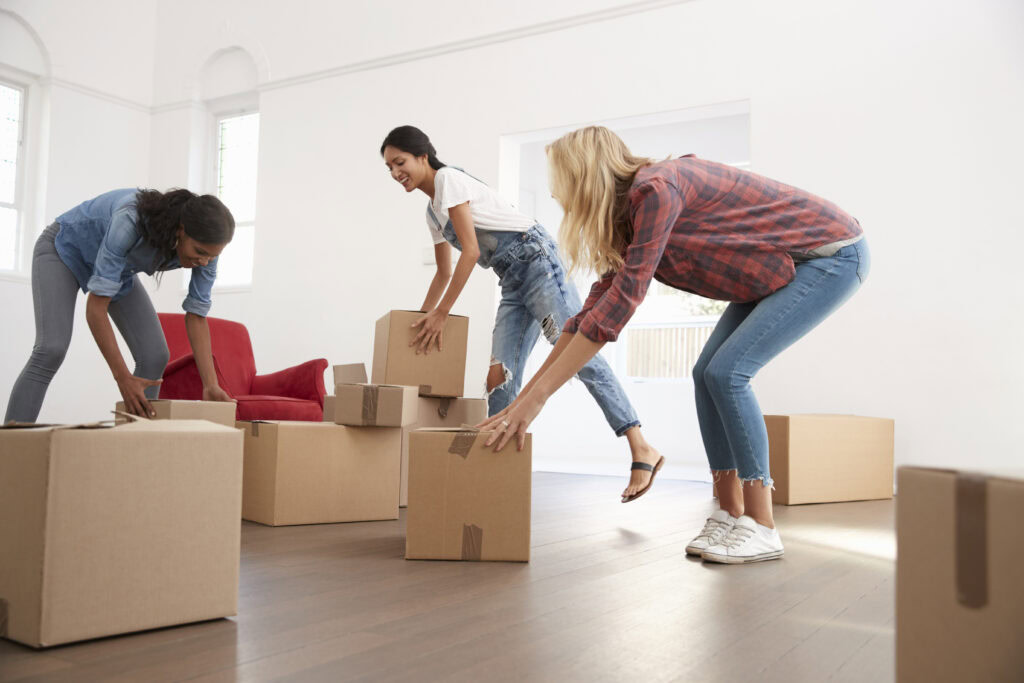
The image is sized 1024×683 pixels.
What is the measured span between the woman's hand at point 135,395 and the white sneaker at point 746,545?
159cm

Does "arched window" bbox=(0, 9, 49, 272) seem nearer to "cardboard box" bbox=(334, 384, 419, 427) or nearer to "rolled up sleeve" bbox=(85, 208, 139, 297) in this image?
"rolled up sleeve" bbox=(85, 208, 139, 297)

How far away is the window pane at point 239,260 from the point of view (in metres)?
6.47

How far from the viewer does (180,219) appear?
2.24 m

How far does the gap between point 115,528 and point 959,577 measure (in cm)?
106

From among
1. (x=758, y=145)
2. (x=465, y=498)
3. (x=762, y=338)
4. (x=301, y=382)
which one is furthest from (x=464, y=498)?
(x=758, y=145)

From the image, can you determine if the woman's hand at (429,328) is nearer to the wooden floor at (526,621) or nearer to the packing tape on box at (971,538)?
the wooden floor at (526,621)

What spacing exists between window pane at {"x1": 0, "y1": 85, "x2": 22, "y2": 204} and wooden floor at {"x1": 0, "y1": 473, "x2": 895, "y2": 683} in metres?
5.17

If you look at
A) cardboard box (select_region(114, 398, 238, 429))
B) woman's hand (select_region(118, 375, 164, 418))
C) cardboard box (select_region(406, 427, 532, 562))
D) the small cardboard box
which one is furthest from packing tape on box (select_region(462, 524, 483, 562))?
the small cardboard box

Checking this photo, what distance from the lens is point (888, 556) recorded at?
2041 millimetres

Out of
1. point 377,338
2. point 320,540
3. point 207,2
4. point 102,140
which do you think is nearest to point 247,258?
point 102,140

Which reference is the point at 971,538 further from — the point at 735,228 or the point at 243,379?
the point at 243,379

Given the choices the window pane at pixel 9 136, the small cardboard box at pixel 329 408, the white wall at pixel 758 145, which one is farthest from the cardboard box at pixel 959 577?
the window pane at pixel 9 136

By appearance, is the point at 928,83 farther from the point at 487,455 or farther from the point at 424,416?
the point at 487,455

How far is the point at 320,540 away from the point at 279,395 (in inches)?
85.9
